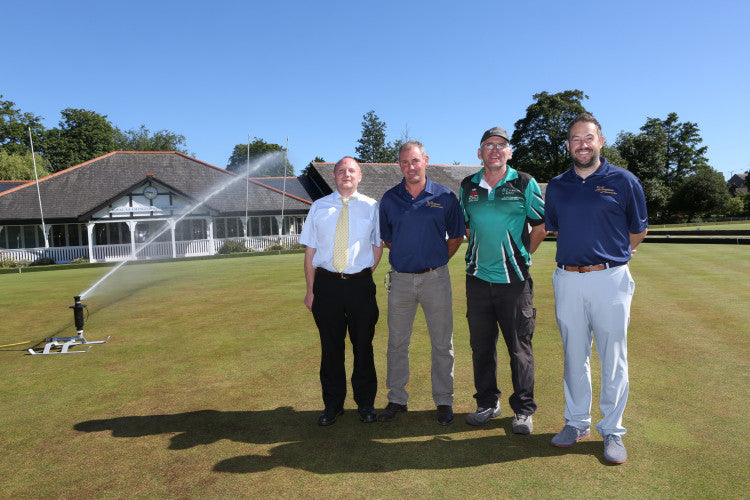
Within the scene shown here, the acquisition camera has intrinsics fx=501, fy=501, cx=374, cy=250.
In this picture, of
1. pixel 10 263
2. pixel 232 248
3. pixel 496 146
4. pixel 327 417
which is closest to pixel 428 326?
pixel 327 417

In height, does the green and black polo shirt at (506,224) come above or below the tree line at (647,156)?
below

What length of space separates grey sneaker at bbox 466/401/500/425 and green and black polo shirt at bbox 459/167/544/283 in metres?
1.19

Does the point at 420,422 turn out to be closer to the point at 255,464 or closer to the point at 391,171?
the point at 255,464

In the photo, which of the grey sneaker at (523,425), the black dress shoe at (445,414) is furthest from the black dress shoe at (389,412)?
the grey sneaker at (523,425)

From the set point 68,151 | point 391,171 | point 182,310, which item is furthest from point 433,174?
point 68,151

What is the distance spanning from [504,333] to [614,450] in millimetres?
1252

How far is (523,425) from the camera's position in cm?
423

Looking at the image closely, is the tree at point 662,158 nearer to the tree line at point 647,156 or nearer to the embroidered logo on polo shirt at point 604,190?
the tree line at point 647,156

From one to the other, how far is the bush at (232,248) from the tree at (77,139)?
55.6m

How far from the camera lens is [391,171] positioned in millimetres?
49719

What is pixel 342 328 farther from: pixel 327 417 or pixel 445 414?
pixel 445 414

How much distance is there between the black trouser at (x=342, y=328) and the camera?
15.7 ft

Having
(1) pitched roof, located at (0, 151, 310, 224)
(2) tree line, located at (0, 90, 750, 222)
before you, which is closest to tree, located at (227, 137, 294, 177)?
(2) tree line, located at (0, 90, 750, 222)

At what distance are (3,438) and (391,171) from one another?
153 ft
